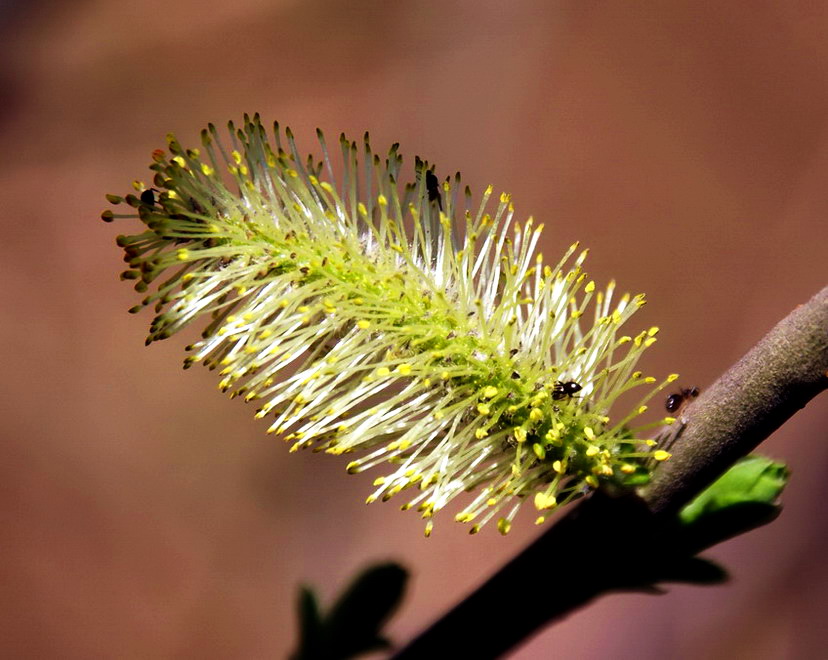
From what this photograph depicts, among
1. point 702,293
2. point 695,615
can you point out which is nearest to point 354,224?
point 695,615

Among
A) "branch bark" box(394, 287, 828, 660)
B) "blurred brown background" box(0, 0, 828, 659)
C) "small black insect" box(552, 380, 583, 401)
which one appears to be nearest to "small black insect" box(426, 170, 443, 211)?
"small black insect" box(552, 380, 583, 401)

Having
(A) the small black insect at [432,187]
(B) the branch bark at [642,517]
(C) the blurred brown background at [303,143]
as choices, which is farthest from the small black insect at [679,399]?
(C) the blurred brown background at [303,143]

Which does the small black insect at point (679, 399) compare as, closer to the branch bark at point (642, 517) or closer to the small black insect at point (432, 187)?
the branch bark at point (642, 517)

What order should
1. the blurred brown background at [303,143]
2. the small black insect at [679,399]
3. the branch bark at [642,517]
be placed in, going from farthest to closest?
1. the blurred brown background at [303,143]
2. the small black insect at [679,399]
3. the branch bark at [642,517]

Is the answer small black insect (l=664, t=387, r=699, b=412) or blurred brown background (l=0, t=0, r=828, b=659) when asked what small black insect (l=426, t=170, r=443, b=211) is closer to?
small black insect (l=664, t=387, r=699, b=412)

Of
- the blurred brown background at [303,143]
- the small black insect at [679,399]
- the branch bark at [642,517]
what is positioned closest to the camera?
the branch bark at [642,517]

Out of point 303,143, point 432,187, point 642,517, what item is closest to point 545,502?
point 642,517

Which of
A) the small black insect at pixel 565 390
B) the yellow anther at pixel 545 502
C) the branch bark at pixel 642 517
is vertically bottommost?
the branch bark at pixel 642 517

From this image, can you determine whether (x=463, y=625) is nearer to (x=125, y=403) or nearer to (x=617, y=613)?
(x=617, y=613)

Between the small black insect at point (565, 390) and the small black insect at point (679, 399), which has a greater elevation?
the small black insect at point (565, 390)
